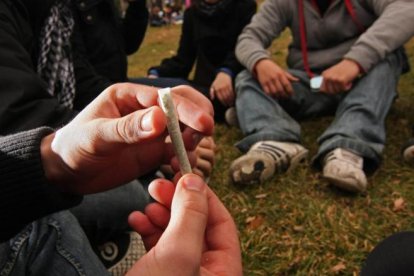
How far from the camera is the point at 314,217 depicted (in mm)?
1322

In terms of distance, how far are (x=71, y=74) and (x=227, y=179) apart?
648 mm

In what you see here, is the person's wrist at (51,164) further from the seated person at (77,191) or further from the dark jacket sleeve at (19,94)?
the dark jacket sleeve at (19,94)

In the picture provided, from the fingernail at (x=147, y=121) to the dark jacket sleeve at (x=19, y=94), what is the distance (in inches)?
19.9

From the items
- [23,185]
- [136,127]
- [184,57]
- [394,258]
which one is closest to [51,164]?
[23,185]

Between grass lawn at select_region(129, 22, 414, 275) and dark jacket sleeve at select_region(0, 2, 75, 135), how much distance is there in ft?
2.09

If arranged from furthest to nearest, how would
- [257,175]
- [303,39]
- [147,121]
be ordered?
[303,39] < [257,175] < [147,121]

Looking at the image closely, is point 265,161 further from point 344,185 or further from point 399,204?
point 399,204

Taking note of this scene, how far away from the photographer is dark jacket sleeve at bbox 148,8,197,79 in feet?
8.60

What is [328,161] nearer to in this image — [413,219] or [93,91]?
[413,219]

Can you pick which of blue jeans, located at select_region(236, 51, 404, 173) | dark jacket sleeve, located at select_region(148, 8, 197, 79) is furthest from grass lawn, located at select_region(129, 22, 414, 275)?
dark jacket sleeve, located at select_region(148, 8, 197, 79)

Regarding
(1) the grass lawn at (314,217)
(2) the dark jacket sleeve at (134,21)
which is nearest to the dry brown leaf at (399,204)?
(1) the grass lawn at (314,217)

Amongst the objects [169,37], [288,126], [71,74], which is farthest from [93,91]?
[169,37]

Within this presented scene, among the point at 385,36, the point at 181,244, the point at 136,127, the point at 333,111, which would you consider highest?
the point at 136,127

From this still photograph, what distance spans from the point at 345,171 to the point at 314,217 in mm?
181
